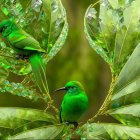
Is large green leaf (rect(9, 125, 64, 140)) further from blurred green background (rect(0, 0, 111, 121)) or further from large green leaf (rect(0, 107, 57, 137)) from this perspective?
blurred green background (rect(0, 0, 111, 121))

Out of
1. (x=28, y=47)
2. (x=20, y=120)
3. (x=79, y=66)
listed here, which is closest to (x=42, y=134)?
(x=20, y=120)

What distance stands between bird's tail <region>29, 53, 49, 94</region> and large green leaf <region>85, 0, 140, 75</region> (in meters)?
0.12

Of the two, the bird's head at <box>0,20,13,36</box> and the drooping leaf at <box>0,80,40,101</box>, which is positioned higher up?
the bird's head at <box>0,20,13,36</box>

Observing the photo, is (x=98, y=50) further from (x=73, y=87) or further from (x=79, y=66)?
(x=79, y=66)

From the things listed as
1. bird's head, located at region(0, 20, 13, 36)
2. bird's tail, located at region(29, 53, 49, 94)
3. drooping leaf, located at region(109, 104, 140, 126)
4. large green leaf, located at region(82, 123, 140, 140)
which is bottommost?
large green leaf, located at region(82, 123, 140, 140)

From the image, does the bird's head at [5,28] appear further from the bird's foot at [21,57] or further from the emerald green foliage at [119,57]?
the emerald green foliage at [119,57]

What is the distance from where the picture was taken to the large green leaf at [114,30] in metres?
0.74

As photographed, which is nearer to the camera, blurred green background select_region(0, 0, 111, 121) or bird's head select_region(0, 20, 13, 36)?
bird's head select_region(0, 20, 13, 36)

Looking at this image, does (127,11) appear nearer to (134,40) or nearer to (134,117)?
(134,40)

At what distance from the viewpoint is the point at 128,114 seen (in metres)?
0.69

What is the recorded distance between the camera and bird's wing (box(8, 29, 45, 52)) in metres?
0.69

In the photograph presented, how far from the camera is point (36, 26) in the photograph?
74 centimetres

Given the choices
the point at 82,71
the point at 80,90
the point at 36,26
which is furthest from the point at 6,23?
the point at 82,71

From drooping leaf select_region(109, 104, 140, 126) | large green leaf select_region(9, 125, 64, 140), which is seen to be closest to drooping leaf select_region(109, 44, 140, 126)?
drooping leaf select_region(109, 104, 140, 126)
